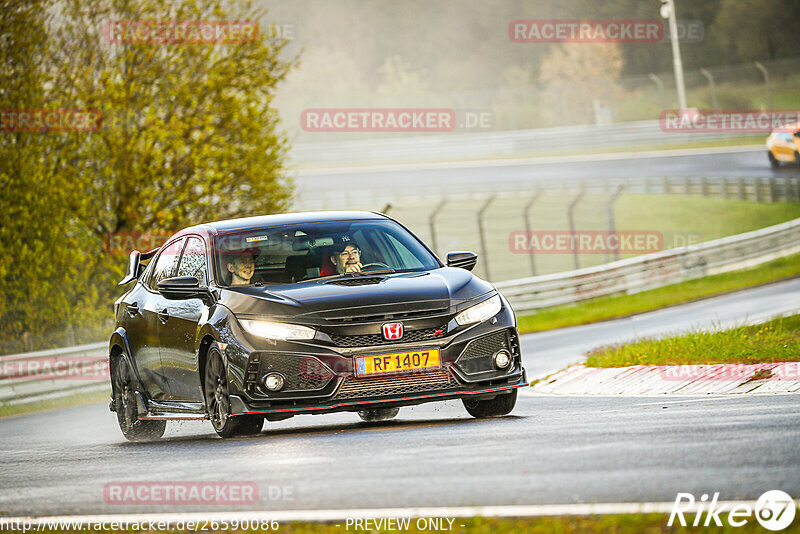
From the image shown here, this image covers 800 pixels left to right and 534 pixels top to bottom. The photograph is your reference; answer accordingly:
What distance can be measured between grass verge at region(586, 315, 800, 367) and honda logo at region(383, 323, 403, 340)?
5.04 meters

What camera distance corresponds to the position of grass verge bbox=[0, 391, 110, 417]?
19875 millimetres

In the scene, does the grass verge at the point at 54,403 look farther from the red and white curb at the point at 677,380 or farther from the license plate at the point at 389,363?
the license plate at the point at 389,363

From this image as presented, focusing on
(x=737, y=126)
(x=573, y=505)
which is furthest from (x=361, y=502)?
(x=737, y=126)

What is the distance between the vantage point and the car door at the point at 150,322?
10742 millimetres

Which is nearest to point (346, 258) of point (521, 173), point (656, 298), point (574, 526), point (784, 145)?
point (574, 526)

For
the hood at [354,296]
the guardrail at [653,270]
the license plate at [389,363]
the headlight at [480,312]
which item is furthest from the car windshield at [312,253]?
the guardrail at [653,270]

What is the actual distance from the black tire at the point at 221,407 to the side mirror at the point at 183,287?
21.9 inches

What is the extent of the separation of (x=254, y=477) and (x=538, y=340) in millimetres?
17540

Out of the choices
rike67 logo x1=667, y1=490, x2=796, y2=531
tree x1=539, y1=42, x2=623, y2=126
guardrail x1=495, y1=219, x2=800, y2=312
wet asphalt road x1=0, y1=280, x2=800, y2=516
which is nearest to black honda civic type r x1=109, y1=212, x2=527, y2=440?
wet asphalt road x1=0, y1=280, x2=800, y2=516

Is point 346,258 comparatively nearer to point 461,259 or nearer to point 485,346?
point 461,259

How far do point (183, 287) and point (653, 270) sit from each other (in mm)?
22854

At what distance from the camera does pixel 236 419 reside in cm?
938

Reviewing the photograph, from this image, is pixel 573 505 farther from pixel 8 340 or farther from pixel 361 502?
pixel 8 340

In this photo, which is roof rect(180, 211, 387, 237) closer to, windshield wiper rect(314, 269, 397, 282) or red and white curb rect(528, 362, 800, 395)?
windshield wiper rect(314, 269, 397, 282)
